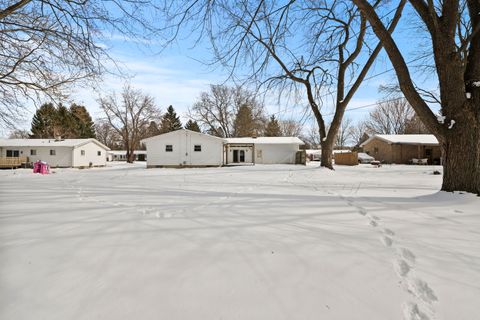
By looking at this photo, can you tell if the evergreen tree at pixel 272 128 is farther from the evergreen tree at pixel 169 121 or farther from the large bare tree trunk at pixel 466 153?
the large bare tree trunk at pixel 466 153

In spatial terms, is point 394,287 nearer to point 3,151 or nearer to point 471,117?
point 471,117

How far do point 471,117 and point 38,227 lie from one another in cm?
777

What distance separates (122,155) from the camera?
57.7 metres

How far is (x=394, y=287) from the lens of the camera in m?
1.87

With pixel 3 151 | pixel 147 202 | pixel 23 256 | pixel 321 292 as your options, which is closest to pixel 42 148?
pixel 3 151

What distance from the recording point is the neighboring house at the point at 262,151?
2950 cm

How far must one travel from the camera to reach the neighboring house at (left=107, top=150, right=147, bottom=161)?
178ft

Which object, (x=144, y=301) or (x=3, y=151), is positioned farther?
(x=3, y=151)

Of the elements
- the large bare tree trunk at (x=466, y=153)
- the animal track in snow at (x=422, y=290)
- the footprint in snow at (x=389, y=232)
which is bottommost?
the animal track in snow at (x=422, y=290)

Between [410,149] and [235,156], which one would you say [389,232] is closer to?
[235,156]

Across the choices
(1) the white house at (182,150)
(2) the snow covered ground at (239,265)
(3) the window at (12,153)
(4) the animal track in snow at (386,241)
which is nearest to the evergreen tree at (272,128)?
(1) the white house at (182,150)

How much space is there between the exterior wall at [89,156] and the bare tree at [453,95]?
1251 inches

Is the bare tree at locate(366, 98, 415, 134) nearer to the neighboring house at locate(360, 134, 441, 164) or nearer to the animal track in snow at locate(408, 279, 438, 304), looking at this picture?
the neighboring house at locate(360, 134, 441, 164)

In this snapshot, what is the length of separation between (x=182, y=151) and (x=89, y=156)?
14.8 m
